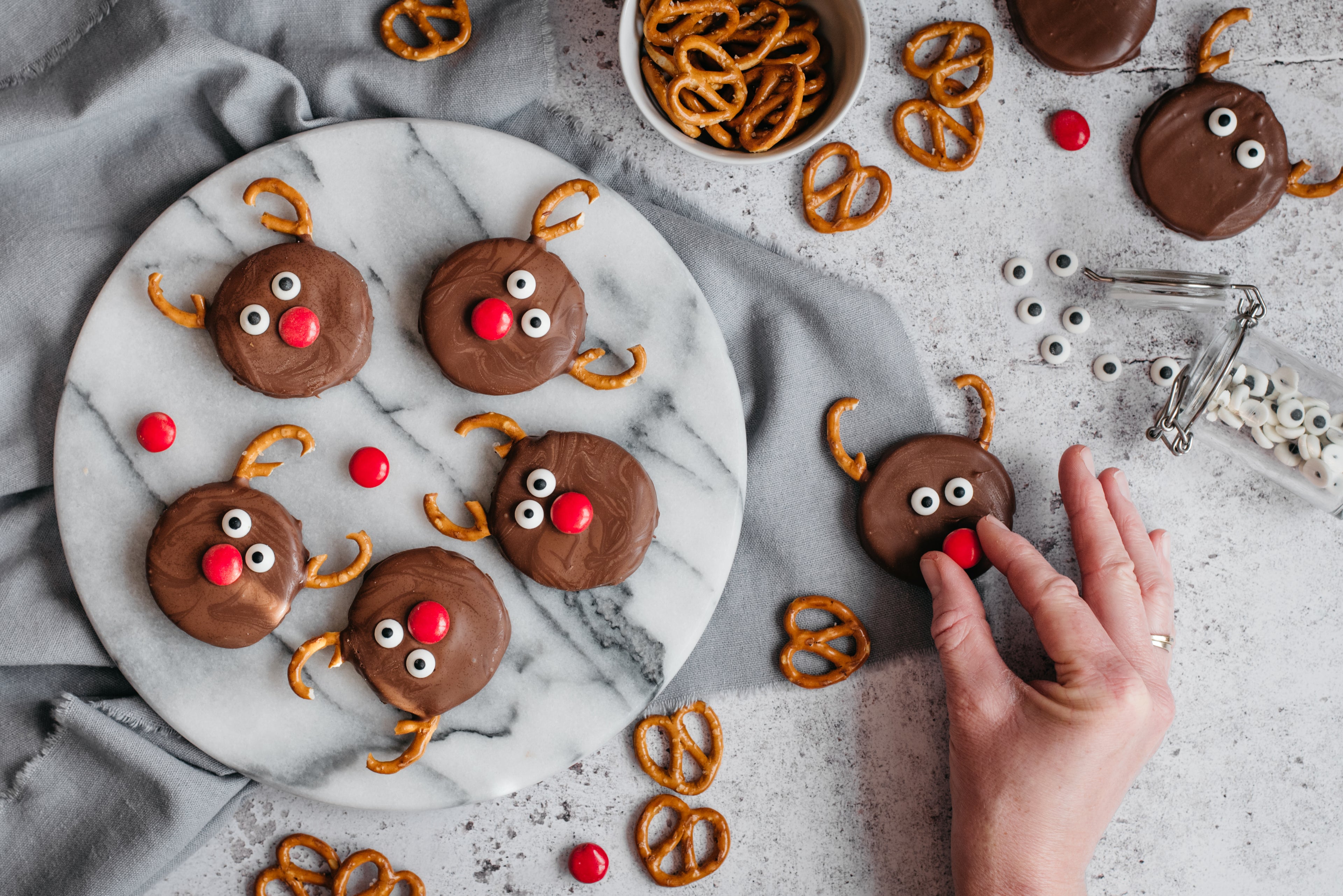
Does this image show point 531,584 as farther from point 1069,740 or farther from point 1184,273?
point 1184,273

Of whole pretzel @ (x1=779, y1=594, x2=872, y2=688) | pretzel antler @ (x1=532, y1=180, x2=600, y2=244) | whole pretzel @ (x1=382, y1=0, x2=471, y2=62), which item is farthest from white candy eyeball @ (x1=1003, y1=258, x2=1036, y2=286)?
whole pretzel @ (x1=382, y1=0, x2=471, y2=62)


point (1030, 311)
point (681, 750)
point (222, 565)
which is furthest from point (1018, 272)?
point (222, 565)

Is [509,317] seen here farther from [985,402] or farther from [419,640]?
[985,402]

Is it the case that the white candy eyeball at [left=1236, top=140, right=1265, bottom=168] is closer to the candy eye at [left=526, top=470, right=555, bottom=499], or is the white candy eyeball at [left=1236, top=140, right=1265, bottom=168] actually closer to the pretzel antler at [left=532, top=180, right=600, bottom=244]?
the pretzel antler at [left=532, top=180, right=600, bottom=244]

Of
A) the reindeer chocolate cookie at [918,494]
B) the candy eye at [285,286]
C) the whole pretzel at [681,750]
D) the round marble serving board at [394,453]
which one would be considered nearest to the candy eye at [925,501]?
the reindeer chocolate cookie at [918,494]

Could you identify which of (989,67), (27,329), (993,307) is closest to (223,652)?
(27,329)

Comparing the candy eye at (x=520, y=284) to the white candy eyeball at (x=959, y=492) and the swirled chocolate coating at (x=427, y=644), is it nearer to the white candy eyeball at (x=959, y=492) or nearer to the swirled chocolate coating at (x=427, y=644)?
the swirled chocolate coating at (x=427, y=644)
